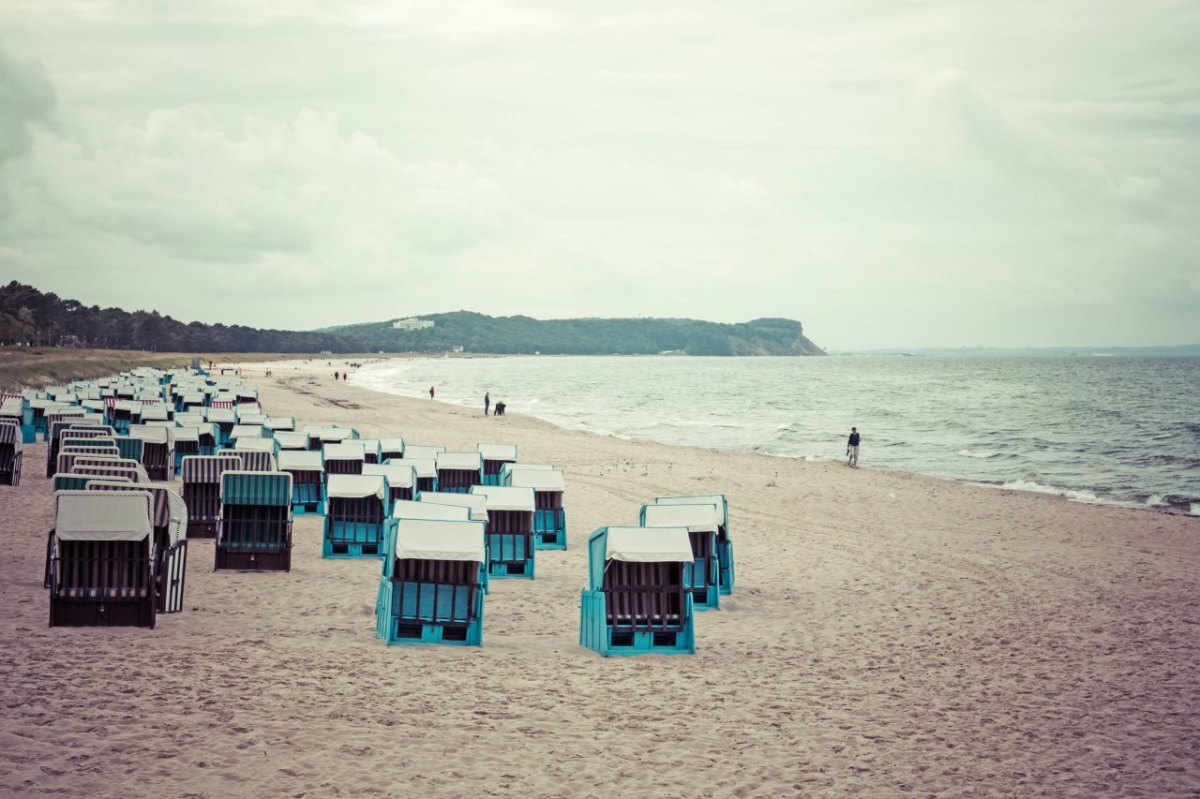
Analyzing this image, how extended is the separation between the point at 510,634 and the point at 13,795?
18.8 feet

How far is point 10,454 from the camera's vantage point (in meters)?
19.7

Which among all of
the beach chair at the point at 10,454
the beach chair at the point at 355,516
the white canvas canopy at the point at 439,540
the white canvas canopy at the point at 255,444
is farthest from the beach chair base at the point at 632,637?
the beach chair at the point at 10,454

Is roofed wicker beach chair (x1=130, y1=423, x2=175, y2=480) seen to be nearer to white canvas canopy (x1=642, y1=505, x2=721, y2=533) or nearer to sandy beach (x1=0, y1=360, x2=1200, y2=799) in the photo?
→ sandy beach (x1=0, y1=360, x2=1200, y2=799)

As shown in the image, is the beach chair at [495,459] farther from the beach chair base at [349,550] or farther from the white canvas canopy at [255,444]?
the beach chair base at [349,550]

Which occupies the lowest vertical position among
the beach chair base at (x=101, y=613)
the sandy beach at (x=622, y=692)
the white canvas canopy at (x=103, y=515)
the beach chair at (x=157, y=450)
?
the sandy beach at (x=622, y=692)

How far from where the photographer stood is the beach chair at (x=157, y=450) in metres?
21.4

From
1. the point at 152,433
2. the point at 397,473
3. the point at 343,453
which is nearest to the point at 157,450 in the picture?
the point at 152,433

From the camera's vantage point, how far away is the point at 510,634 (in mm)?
11078

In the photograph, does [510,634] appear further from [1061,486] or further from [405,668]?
[1061,486]

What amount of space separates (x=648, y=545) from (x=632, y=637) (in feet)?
3.19

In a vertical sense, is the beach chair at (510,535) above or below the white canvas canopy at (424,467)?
below

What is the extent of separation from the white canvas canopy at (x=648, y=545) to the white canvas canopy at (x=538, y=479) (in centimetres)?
599

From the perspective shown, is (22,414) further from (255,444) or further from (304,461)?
(304,461)

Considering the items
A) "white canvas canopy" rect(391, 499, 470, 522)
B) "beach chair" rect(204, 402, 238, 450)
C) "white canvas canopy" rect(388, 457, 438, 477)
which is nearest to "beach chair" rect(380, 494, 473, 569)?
"white canvas canopy" rect(391, 499, 470, 522)
